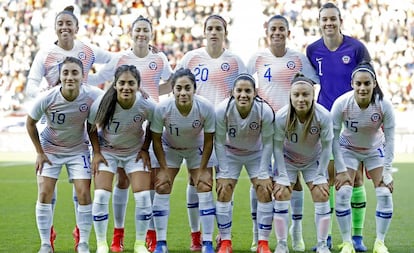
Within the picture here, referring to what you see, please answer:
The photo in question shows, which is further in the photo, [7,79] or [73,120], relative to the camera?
[7,79]

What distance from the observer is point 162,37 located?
80.4ft

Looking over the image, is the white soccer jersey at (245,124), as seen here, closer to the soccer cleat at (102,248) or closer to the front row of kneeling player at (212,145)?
the front row of kneeling player at (212,145)

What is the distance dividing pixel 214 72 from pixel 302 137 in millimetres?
1129

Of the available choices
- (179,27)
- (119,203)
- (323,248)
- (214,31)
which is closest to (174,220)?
(119,203)

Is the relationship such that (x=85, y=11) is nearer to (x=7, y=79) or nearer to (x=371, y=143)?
(x=7, y=79)

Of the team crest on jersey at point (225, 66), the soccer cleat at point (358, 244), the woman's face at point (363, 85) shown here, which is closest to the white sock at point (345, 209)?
the soccer cleat at point (358, 244)

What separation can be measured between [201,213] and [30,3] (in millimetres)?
19506

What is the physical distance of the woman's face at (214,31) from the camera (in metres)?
7.69

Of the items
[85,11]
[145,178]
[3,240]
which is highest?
[85,11]

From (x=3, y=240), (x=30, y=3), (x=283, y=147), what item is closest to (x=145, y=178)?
(x=283, y=147)

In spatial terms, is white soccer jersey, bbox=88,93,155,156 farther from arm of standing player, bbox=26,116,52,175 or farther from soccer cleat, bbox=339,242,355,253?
soccer cleat, bbox=339,242,355,253

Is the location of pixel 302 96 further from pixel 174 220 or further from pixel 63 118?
pixel 174 220

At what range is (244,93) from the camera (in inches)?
278

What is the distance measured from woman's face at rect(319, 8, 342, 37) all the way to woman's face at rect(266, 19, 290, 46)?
360mm
